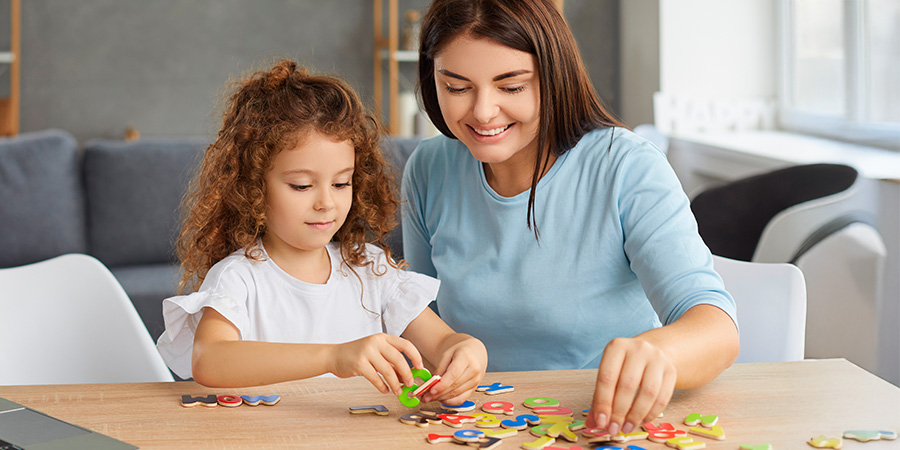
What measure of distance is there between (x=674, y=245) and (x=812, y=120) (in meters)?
2.64

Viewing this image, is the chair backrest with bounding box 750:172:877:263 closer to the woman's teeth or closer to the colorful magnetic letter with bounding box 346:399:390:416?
the woman's teeth

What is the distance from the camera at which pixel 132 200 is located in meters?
3.00

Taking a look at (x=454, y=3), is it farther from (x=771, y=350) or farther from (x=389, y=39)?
(x=389, y=39)

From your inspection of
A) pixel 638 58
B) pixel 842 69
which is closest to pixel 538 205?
pixel 842 69

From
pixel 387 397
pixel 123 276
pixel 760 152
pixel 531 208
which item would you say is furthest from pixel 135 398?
pixel 760 152

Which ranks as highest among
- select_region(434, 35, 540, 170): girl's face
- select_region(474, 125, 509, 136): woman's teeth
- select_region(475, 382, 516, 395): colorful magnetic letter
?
select_region(434, 35, 540, 170): girl's face

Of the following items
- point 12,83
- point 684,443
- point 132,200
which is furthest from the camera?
point 12,83

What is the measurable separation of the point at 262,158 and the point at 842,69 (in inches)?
104

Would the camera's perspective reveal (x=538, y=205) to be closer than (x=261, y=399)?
No

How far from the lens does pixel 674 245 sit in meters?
1.10

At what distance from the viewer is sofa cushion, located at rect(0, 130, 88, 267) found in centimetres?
282

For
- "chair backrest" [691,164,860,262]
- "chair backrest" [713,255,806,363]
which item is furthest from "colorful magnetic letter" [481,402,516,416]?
"chair backrest" [691,164,860,262]

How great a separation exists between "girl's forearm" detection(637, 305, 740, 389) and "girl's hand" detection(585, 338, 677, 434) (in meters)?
0.06

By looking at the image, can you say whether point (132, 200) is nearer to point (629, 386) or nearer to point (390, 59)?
point (390, 59)
